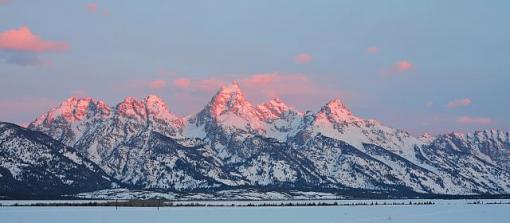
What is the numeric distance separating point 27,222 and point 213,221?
23.8 meters

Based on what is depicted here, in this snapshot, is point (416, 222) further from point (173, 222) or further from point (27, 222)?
point (27, 222)

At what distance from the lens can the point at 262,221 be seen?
4156 inches

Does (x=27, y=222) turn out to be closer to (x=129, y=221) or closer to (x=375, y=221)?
(x=129, y=221)

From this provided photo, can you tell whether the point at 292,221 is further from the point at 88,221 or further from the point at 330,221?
the point at 88,221

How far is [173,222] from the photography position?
105 metres

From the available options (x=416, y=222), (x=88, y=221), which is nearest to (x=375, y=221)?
(x=416, y=222)

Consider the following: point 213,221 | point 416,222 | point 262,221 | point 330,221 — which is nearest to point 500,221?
point 416,222

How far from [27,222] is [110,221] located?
1064cm

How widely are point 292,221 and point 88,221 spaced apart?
27249 millimetres

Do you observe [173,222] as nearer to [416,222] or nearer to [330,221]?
[330,221]

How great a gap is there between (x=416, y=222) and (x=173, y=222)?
31.2 m

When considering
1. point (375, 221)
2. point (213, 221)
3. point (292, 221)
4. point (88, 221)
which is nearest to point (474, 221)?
point (375, 221)

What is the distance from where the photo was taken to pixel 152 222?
103812 millimetres

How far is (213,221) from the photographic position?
106 m
